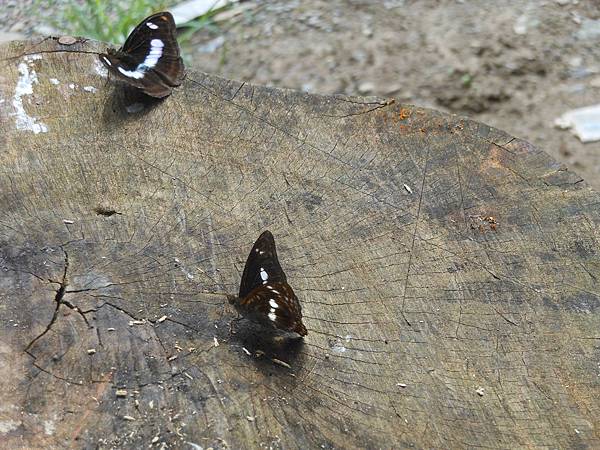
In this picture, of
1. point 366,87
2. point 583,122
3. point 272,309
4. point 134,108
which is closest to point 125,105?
point 134,108

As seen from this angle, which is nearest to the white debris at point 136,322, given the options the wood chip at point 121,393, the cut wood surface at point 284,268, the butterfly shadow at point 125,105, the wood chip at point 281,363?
the cut wood surface at point 284,268

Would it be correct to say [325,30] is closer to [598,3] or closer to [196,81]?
[598,3]

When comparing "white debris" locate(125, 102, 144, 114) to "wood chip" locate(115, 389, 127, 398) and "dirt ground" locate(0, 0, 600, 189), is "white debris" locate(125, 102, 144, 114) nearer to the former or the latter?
"wood chip" locate(115, 389, 127, 398)

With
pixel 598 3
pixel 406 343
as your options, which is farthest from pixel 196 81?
pixel 598 3

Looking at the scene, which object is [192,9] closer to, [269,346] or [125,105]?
[125,105]

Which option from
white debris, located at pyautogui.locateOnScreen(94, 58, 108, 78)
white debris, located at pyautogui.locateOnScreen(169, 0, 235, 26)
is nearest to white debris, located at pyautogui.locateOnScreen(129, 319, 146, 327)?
white debris, located at pyautogui.locateOnScreen(94, 58, 108, 78)

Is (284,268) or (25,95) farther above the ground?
(25,95)
